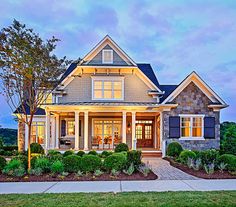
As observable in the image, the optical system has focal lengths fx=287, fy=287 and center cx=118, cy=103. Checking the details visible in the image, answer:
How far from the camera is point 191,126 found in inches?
781

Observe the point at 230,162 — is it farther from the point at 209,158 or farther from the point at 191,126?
the point at 191,126

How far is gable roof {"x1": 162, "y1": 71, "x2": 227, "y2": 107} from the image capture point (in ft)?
63.9

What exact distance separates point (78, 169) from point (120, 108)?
9.37m

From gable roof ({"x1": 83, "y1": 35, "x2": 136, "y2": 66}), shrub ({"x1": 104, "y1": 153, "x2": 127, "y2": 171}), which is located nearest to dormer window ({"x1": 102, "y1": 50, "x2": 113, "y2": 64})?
gable roof ({"x1": 83, "y1": 35, "x2": 136, "y2": 66})

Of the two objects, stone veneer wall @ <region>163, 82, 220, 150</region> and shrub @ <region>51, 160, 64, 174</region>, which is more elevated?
stone veneer wall @ <region>163, 82, 220, 150</region>

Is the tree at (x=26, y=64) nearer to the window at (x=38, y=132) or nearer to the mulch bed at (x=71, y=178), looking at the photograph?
the mulch bed at (x=71, y=178)

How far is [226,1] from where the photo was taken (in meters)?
16.5

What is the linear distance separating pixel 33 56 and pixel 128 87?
11.5m

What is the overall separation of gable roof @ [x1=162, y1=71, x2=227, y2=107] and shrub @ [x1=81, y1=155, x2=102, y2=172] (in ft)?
29.9

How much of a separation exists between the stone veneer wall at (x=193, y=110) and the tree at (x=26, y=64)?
980 cm

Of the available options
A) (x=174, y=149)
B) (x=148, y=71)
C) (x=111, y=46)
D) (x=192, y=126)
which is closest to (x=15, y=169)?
(x=174, y=149)

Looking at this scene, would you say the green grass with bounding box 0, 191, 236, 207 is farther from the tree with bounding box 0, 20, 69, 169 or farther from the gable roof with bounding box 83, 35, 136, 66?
the gable roof with bounding box 83, 35, 136, 66

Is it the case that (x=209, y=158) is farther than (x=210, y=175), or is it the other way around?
(x=209, y=158)

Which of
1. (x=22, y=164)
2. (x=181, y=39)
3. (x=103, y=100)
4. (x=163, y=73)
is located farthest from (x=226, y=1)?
(x=163, y=73)
